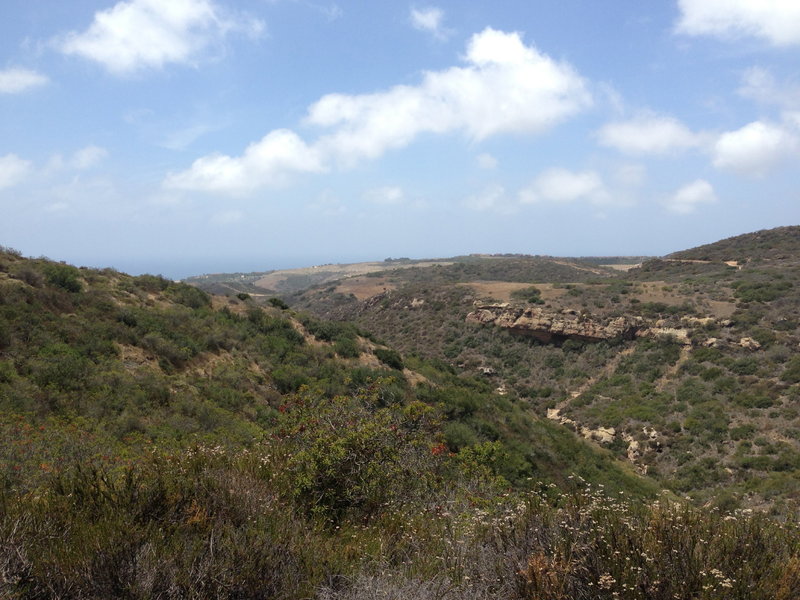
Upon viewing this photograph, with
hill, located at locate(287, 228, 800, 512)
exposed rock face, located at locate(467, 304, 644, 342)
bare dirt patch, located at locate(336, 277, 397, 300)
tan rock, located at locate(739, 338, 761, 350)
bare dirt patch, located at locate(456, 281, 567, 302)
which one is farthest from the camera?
bare dirt patch, located at locate(336, 277, 397, 300)

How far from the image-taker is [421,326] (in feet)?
128

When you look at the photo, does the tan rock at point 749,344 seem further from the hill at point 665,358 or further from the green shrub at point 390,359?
the green shrub at point 390,359

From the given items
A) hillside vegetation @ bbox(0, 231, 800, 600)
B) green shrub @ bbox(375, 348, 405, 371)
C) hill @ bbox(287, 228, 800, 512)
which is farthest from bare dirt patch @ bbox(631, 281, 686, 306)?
green shrub @ bbox(375, 348, 405, 371)

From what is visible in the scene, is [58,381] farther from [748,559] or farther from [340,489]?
[748,559]

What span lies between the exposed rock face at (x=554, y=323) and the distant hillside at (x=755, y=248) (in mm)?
24298

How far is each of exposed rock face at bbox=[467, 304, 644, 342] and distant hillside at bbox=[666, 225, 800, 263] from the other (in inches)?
957

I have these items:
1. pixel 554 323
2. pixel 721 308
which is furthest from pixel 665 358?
pixel 554 323

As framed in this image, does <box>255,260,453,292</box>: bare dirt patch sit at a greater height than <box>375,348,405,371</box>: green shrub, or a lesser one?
greater

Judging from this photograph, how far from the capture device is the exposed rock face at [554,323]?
30.3 meters

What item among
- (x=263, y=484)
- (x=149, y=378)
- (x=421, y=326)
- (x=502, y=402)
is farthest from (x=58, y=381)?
(x=421, y=326)

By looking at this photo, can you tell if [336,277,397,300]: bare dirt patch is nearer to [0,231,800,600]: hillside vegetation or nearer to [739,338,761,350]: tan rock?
[739,338,761,350]: tan rock

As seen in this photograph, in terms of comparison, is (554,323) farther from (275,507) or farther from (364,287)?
(364,287)

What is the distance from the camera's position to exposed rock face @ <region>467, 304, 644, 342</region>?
99.6 feet

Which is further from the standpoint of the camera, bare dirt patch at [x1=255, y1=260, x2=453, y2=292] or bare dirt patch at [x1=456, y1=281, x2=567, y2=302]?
bare dirt patch at [x1=255, y1=260, x2=453, y2=292]
